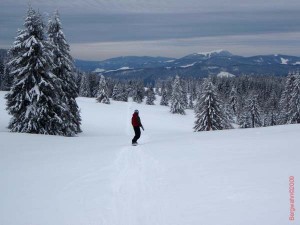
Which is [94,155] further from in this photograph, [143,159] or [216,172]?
[216,172]

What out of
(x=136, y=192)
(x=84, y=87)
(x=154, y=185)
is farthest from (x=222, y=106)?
(x=84, y=87)

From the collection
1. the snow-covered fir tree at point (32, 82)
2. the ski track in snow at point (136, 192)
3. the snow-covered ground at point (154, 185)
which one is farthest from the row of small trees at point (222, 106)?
the ski track in snow at point (136, 192)

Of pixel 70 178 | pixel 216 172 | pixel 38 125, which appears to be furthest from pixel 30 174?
pixel 38 125

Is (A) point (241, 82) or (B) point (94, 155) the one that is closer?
(B) point (94, 155)

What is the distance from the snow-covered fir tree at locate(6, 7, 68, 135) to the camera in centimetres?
2242

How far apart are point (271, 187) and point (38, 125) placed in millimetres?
20036

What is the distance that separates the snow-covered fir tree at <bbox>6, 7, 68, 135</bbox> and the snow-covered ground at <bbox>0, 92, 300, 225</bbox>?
8862mm

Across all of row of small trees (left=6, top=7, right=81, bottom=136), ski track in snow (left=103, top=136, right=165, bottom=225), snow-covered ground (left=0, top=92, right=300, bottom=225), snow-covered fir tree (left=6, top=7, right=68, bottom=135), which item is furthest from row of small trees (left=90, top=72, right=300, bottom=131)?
ski track in snow (left=103, top=136, right=165, bottom=225)

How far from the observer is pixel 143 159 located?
11.7 m

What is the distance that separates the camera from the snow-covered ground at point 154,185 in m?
6.30

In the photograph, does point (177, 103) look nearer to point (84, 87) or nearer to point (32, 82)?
point (84, 87)

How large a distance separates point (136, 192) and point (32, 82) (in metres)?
18.2

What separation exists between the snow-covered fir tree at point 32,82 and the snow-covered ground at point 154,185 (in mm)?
8862

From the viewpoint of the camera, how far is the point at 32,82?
74.5ft
